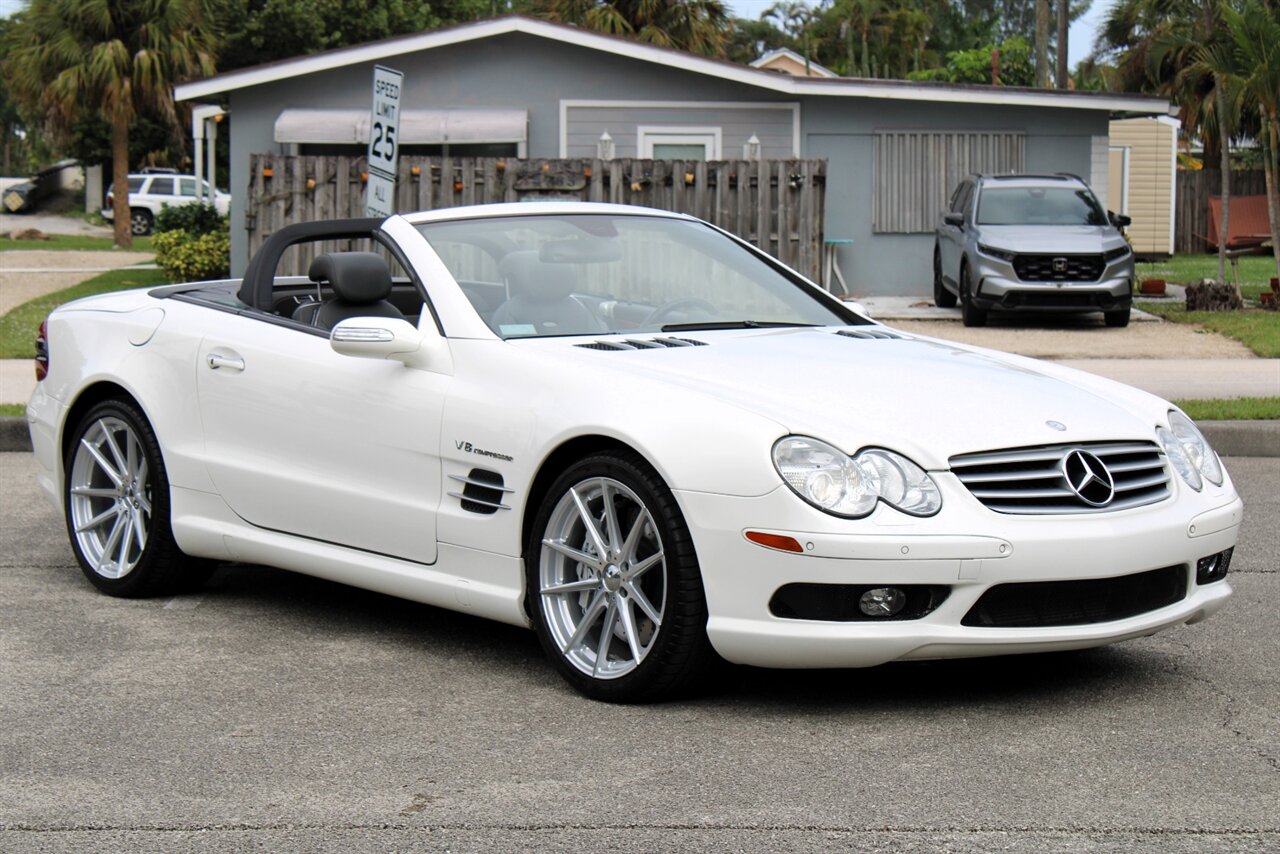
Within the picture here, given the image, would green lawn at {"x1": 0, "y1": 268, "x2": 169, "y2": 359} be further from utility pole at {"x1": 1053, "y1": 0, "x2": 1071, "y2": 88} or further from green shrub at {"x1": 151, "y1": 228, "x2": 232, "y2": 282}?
utility pole at {"x1": 1053, "y1": 0, "x2": 1071, "y2": 88}

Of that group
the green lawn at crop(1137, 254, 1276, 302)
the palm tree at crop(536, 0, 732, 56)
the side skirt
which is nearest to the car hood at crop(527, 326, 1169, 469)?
the side skirt

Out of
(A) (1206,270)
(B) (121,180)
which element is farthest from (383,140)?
(B) (121,180)

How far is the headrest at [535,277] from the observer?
19.4 feet

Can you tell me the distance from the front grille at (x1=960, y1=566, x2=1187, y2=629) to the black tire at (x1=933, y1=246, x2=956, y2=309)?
657 inches

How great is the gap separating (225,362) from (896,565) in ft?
8.98

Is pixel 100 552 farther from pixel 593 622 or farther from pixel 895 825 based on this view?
pixel 895 825

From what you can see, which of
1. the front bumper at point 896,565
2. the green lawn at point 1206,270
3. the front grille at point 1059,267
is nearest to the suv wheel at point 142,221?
the green lawn at point 1206,270

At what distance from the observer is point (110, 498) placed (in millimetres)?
6781

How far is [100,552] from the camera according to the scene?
267 inches

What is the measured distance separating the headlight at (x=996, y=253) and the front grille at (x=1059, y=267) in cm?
5

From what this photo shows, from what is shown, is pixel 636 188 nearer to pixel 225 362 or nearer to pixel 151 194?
pixel 225 362

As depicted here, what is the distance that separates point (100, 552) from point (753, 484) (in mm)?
3143

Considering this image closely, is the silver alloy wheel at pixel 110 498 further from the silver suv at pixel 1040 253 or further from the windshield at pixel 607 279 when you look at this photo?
the silver suv at pixel 1040 253

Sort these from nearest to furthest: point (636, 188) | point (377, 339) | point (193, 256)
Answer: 1. point (377, 339)
2. point (636, 188)
3. point (193, 256)
